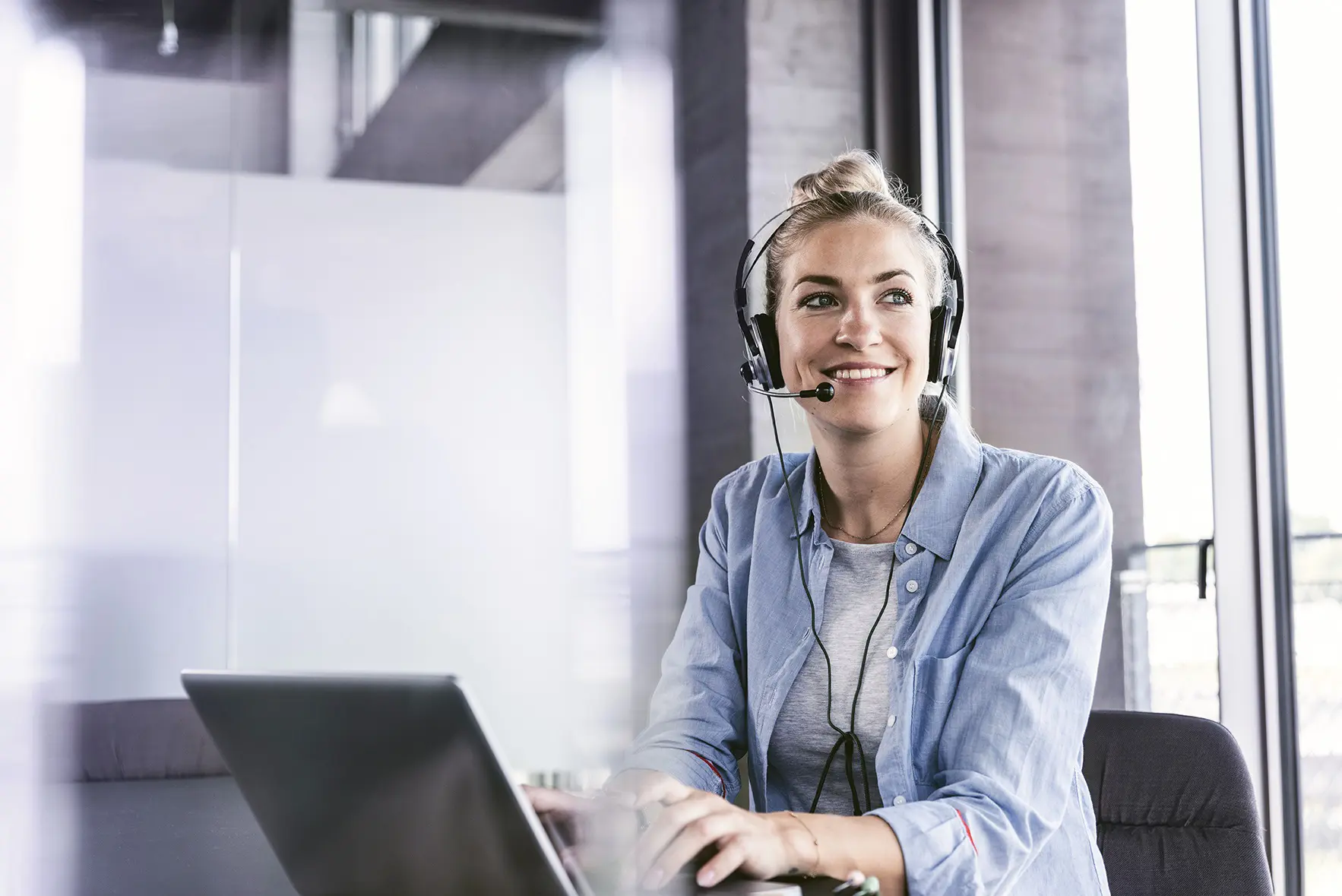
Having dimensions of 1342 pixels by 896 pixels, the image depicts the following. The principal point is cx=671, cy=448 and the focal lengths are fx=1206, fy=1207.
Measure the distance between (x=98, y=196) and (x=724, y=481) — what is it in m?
2.06

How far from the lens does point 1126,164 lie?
6.91 feet

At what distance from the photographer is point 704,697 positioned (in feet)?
3.61

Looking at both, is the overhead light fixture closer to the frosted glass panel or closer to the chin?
the frosted glass panel

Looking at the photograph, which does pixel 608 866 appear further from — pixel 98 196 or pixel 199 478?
pixel 98 196

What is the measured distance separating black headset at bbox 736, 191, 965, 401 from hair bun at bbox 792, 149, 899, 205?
16 mm

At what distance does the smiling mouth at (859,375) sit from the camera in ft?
3.64

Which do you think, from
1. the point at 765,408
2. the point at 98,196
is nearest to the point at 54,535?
A: the point at 98,196

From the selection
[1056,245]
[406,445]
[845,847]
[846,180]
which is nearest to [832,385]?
[846,180]

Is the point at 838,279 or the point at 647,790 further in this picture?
the point at 838,279

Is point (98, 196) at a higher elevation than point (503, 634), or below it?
higher

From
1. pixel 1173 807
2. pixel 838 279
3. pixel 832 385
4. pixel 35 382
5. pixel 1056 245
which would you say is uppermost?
pixel 1056 245

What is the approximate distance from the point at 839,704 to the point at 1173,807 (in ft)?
1.07

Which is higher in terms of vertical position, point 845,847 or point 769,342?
point 769,342

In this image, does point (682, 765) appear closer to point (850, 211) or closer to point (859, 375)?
point (859, 375)
